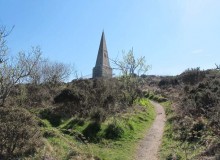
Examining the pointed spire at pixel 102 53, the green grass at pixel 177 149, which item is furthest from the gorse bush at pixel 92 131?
the pointed spire at pixel 102 53

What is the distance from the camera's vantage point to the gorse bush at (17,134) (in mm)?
15070

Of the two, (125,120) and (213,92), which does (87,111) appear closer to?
(125,120)

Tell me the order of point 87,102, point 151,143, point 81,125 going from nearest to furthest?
1. point 151,143
2. point 81,125
3. point 87,102

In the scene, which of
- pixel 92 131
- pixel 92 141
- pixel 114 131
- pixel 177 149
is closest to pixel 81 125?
pixel 92 131

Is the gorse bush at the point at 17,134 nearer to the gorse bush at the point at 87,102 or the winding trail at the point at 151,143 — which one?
the winding trail at the point at 151,143

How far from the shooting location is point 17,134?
15180 millimetres

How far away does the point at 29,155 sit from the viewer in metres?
15.3

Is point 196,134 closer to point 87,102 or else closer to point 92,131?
point 92,131

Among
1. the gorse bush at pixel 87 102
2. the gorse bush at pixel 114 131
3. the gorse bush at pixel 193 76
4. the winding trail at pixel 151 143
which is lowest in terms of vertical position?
the winding trail at pixel 151 143

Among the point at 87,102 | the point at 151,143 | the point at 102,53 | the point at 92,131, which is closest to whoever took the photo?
the point at 151,143

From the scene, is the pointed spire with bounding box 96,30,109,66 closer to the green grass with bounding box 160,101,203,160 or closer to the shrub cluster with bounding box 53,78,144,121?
the shrub cluster with bounding box 53,78,144,121

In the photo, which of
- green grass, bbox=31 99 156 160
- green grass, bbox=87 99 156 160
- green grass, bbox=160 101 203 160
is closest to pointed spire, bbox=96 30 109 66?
green grass, bbox=87 99 156 160

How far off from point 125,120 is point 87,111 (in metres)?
2.61

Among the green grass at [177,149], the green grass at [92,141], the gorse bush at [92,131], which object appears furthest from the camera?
the gorse bush at [92,131]
